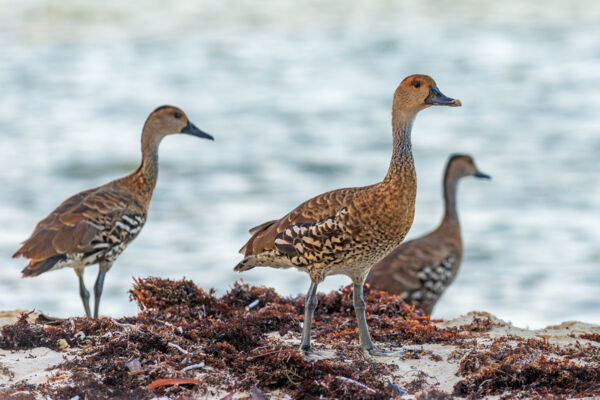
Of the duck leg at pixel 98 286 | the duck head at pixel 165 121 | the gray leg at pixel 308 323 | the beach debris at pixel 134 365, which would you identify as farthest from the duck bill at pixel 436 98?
the duck head at pixel 165 121

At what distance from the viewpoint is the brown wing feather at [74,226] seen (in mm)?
8406

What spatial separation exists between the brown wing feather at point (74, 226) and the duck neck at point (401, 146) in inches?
128

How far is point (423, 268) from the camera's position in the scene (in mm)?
10859

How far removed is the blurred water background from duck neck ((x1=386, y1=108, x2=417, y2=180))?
6.20 m

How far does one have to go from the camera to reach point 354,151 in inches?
773

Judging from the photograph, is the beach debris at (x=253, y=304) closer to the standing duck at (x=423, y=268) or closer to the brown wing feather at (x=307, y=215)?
the brown wing feather at (x=307, y=215)

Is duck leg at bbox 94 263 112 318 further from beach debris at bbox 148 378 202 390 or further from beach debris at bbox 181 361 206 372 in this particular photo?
beach debris at bbox 148 378 202 390

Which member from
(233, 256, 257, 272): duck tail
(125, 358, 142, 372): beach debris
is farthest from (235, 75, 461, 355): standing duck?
(125, 358, 142, 372): beach debris

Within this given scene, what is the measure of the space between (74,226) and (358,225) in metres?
3.29

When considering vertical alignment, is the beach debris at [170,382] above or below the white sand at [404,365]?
below

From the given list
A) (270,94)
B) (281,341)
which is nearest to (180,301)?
(281,341)

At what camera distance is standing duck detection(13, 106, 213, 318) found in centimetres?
840

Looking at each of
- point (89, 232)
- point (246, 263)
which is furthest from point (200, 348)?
point (89, 232)

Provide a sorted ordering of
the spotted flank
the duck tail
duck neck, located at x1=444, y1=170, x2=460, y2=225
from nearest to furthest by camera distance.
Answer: the duck tail → the spotted flank → duck neck, located at x1=444, y1=170, x2=460, y2=225
